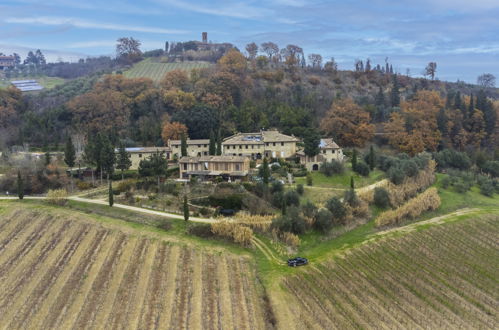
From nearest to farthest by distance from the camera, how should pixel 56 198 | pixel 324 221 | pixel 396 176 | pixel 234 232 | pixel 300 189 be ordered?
pixel 234 232 < pixel 324 221 < pixel 56 198 < pixel 300 189 < pixel 396 176

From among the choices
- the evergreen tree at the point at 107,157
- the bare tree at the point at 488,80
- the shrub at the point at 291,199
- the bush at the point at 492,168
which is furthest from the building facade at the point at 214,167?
the bare tree at the point at 488,80

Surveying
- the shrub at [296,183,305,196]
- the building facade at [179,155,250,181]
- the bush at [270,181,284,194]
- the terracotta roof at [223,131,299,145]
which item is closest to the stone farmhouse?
the terracotta roof at [223,131,299,145]

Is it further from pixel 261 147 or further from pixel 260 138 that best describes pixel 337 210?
pixel 260 138

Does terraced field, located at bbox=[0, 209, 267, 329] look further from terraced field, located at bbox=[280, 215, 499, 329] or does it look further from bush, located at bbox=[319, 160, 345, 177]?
bush, located at bbox=[319, 160, 345, 177]

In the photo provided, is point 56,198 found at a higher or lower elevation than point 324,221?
higher

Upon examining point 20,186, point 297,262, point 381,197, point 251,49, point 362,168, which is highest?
point 251,49

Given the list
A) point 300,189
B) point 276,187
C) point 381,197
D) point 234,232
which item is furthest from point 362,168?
point 234,232

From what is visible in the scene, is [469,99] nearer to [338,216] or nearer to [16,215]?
[338,216]

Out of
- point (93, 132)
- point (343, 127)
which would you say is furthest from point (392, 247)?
point (93, 132)
